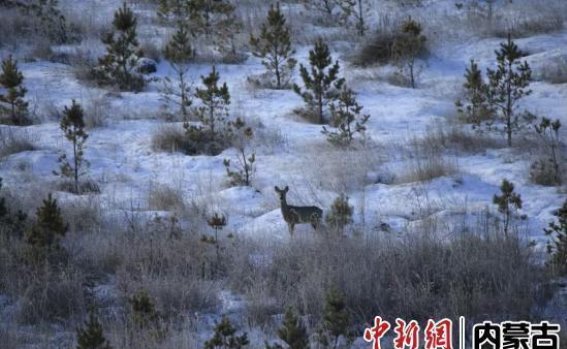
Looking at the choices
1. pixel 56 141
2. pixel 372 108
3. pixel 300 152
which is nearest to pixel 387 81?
pixel 372 108

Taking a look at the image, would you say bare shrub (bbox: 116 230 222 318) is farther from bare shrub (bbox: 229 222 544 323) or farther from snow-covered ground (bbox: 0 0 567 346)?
snow-covered ground (bbox: 0 0 567 346)

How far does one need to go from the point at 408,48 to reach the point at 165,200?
254 inches

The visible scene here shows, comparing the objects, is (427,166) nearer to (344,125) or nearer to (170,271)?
(344,125)

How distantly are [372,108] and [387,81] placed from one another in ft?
4.63

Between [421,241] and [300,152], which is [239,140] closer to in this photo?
[300,152]

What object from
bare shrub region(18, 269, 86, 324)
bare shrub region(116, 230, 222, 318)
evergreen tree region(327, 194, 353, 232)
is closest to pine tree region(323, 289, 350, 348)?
bare shrub region(116, 230, 222, 318)

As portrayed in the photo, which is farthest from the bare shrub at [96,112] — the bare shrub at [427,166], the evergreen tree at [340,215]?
the evergreen tree at [340,215]

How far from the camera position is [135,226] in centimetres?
621

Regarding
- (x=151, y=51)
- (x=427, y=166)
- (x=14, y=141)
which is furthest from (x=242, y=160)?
(x=151, y=51)

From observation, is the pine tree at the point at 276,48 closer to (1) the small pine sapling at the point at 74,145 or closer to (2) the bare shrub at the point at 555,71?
(2) the bare shrub at the point at 555,71

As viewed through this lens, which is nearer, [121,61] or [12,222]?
[12,222]

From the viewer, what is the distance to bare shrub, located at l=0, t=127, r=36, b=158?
30.3 ft

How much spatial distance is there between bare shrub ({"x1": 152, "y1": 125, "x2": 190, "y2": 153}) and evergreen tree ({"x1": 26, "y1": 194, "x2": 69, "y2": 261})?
4.22 meters

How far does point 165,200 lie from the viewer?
7.38 metres
